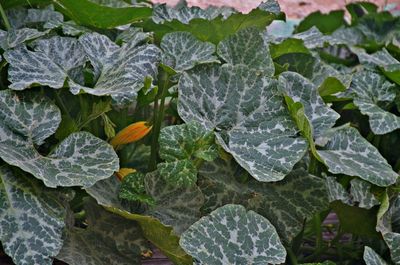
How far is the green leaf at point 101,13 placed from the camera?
1.04 meters

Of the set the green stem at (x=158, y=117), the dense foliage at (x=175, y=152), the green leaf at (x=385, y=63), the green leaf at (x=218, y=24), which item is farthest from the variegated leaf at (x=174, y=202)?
the green leaf at (x=385, y=63)

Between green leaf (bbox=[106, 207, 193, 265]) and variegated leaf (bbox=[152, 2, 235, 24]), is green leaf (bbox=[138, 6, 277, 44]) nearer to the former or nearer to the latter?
variegated leaf (bbox=[152, 2, 235, 24])

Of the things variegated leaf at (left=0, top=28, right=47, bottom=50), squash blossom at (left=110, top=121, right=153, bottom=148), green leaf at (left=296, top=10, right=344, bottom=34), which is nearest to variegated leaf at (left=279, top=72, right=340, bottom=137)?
squash blossom at (left=110, top=121, right=153, bottom=148)

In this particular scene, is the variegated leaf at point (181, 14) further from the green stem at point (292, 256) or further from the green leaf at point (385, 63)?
the green stem at point (292, 256)

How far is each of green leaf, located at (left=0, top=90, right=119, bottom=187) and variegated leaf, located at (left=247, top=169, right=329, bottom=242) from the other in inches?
8.4

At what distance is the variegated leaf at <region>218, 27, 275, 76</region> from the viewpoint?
103 centimetres

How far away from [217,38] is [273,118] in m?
0.26

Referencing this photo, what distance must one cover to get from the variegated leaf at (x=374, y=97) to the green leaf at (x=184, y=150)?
1.20 ft

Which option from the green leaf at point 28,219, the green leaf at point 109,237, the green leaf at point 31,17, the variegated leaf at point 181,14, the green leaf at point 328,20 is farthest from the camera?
the green leaf at point 328,20

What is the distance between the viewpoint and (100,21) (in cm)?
109

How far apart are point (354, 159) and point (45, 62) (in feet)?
1.45

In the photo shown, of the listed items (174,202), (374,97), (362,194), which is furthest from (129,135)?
(374,97)

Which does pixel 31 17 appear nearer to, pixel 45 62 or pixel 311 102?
pixel 45 62

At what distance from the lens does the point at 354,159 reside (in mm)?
982
